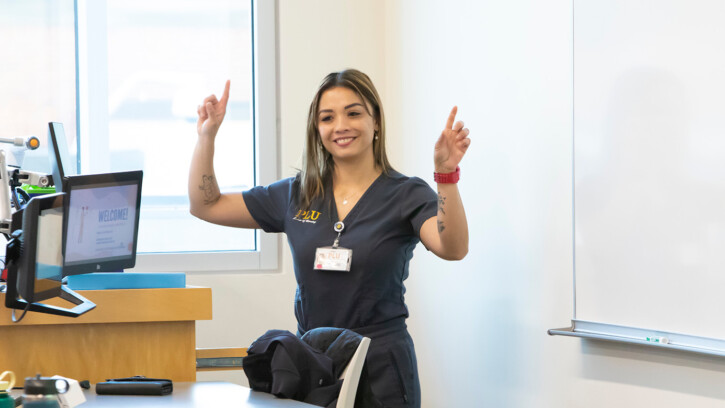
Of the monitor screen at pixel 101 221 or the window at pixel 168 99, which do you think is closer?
the monitor screen at pixel 101 221

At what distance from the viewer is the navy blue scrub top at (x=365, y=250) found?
2.40m

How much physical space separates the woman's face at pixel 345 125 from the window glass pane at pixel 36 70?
177 centimetres

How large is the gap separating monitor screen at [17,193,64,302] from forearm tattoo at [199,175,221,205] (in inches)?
28.4

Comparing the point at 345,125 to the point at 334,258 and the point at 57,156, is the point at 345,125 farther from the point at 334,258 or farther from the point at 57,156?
the point at 57,156

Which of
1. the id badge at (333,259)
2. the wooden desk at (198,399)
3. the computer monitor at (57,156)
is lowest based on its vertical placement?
the wooden desk at (198,399)

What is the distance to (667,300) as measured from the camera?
2.11 metres

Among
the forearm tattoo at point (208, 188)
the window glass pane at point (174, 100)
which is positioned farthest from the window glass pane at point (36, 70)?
the forearm tattoo at point (208, 188)

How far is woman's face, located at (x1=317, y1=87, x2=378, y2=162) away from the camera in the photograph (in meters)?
2.49

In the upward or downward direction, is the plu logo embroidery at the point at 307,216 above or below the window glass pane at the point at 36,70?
below

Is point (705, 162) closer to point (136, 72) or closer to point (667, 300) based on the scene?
point (667, 300)

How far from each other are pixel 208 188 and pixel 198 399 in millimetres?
941

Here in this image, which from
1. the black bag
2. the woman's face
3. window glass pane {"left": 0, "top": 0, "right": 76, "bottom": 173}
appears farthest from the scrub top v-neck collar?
window glass pane {"left": 0, "top": 0, "right": 76, "bottom": 173}

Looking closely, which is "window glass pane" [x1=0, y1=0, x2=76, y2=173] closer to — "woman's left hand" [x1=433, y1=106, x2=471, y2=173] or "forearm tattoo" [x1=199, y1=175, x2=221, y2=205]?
"forearm tattoo" [x1=199, y1=175, x2=221, y2=205]

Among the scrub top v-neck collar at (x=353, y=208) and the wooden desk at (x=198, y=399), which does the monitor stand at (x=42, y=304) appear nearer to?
the wooden desk at (x=198, y=399)
